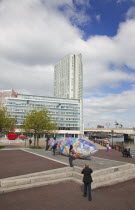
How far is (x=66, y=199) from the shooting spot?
346 inches

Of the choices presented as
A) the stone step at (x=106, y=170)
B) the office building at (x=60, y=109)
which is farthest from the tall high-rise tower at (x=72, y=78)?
the stone step at (x=106, y=170)

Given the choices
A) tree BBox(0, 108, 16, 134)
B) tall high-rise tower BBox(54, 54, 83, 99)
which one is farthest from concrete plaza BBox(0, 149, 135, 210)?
tall high-rise tower BBox(54, 54, 83, 99)

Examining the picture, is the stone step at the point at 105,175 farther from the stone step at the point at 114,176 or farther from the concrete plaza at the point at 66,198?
the concrete plaza at the point at 66,198

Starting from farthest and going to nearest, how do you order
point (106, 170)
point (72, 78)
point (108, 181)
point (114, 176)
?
point (72, 78)
point (106, 170)
point (114, 176)
point (108, 181)

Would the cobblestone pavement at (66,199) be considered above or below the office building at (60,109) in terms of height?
below

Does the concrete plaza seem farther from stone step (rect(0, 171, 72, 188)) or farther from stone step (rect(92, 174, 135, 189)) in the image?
stone step (rect(0, 171, 72, 188))

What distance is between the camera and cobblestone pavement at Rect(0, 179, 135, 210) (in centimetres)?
792

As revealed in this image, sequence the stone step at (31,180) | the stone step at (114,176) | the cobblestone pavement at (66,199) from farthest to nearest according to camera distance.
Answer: the stone step at (114,176) < the stone step at (31,180) < the cobblestone pavement at (66,199)

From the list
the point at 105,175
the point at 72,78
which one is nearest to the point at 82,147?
the point at 105,175

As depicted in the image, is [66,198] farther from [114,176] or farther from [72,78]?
[72,78]

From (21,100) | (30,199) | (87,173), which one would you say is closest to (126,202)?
(87,173)

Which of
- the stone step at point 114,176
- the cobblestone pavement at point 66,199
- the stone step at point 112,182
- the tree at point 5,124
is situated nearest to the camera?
the cobblestone pavement at point 66,199

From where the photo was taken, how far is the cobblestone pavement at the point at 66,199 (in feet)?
26.0

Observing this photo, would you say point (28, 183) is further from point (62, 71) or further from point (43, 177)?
point (62, 71)
